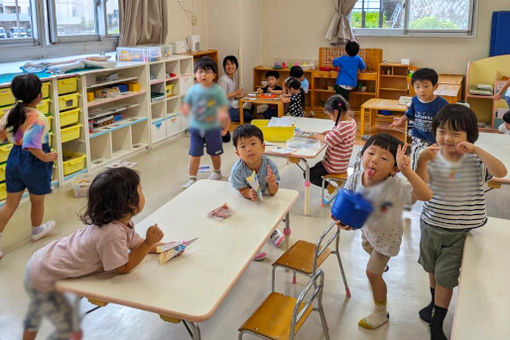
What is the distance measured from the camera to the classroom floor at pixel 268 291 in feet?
8.48

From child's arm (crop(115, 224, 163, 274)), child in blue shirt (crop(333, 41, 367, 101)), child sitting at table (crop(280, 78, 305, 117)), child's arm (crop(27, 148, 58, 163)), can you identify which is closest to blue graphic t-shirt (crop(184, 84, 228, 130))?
child's arm (crop(115, 224, 163, 274))

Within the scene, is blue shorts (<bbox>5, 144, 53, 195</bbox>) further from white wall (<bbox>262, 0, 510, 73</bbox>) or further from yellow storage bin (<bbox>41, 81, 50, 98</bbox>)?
white wall (<bbox>262, 0, 510, 73</bbox>)

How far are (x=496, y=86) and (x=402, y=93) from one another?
146cm

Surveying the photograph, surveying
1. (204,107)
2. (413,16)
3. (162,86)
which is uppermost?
(413,16)

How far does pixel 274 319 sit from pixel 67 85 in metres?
3.33

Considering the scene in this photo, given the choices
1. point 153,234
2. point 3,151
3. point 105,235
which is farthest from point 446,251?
point 3,151

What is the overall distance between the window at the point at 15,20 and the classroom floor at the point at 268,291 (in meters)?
1.69

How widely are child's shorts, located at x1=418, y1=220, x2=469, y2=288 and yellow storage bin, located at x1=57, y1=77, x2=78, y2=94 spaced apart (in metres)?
3.43

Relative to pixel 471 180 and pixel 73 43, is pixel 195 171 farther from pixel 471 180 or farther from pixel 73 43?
pixel 471 180

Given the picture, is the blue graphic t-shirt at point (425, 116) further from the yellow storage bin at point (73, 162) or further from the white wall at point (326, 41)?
the white wall at point (326, 41)

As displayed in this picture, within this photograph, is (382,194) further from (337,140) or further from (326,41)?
(326,41)

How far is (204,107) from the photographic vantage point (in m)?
0.48

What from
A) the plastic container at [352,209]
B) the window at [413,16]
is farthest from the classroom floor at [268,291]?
the window at [413,16]

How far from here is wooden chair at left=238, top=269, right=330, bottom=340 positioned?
1.93 metres
